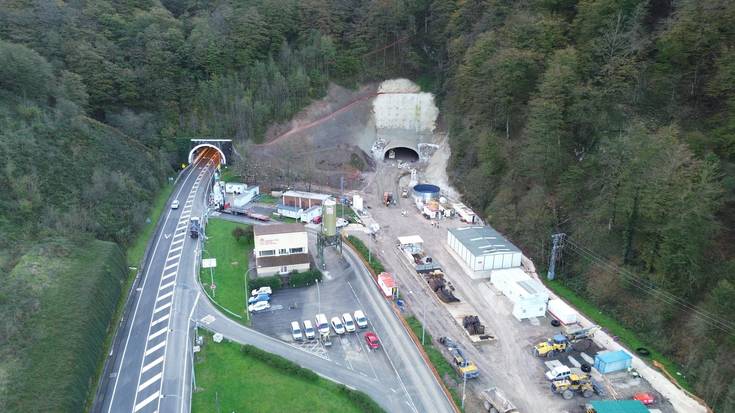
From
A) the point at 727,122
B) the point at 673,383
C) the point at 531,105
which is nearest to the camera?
the point at 673,383

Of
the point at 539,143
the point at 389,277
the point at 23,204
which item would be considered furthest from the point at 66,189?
the point at 539,143

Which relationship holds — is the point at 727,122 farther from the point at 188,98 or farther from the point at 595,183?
the point at 188,98

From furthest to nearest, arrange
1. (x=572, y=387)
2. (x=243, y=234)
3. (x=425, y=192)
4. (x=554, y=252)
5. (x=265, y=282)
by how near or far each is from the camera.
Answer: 1. (x=425, y=192)
2. (x=243, y=234)
3. (x=554, y=252)
4. (x=265, y=282)
5. (x=572, y=387)

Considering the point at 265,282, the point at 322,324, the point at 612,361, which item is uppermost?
the point at 265,282

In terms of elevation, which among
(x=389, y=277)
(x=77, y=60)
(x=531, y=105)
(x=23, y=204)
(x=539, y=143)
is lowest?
(x=389, y=277)

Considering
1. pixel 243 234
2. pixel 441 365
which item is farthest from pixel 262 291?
pixel 441 365

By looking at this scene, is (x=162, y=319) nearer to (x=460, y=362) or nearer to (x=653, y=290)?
(x=460, y=362)
